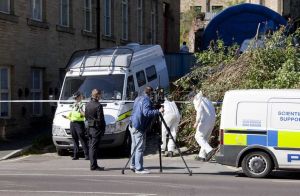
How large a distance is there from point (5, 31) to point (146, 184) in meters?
11.5

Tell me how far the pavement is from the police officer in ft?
7.25

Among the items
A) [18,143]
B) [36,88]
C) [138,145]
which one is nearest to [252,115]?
[138,145]

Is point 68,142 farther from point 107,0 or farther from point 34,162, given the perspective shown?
point 107,0

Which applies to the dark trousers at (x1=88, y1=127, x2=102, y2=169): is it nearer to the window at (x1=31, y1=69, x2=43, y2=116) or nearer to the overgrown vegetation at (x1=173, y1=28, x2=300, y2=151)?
Answer: the overgrown vegetation at (x1=173, y1=28, x2=300, y2=151)

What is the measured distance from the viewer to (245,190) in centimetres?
1180

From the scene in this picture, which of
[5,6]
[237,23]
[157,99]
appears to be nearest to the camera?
[157,99]

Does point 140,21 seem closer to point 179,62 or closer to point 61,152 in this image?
point 179,62

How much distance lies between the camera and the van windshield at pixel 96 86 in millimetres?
18750

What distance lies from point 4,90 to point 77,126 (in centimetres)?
587

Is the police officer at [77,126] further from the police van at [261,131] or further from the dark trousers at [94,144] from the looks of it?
the police van at [261,131]

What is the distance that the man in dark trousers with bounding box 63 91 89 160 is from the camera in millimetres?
17438

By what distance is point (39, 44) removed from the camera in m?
24.4

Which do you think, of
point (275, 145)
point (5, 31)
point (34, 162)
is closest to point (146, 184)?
point (275, 145)

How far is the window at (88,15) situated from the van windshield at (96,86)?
34.3ft
